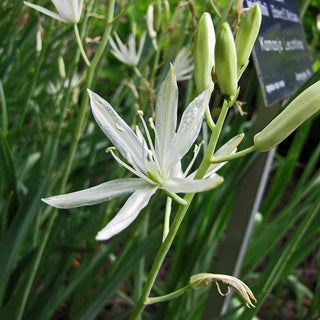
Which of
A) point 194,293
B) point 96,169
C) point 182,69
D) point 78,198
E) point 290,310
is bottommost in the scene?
point 290,310

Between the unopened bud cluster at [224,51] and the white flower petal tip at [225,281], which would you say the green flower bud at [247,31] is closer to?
the unopened bud cluster at [224,51]

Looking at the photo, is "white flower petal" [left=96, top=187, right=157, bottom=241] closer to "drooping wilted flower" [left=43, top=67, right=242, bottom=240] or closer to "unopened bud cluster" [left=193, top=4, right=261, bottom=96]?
"drooping wilted flower" [left=43, top=67, right=242, bottom=240]

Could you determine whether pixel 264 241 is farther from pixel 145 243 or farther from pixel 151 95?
pixel 151 95

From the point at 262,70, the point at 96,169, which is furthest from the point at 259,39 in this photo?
the point at 96,169

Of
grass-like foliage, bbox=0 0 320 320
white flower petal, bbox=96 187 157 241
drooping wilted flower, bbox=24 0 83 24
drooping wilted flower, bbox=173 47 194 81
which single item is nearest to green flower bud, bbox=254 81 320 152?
grass-like foliage, bbox=0 0 320 320

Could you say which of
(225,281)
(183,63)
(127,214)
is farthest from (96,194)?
(183,63)

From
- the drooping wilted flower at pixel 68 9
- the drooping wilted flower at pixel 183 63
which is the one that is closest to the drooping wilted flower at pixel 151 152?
the drooping wilted flower at pixel 68 9
